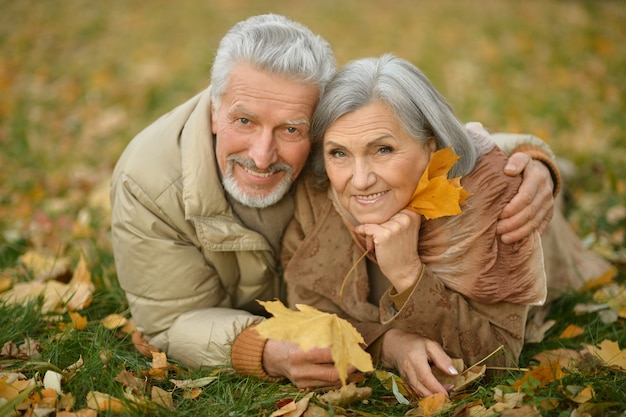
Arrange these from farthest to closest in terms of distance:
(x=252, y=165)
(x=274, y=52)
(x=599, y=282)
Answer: (x=599, y=282) → (x=252, y=165) → (x=274, y=52)

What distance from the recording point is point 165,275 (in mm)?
2859

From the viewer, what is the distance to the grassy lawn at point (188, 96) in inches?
101

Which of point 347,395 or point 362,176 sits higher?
point 362,176

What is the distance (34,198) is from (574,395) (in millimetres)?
4014

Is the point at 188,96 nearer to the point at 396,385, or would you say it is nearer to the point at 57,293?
the point at 57,293

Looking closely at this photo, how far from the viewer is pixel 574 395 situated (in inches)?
93.4

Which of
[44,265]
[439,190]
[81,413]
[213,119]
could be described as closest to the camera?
[81,413]

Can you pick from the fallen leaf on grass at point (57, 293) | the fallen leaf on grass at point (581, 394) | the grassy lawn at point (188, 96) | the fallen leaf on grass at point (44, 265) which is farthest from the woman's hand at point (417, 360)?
the fallen leaf on grass at point (44, 265)

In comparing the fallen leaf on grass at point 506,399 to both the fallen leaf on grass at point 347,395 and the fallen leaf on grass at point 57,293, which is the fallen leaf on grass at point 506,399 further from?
the fallen leaf on grass at point 57,293

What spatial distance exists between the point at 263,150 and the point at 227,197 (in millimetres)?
384

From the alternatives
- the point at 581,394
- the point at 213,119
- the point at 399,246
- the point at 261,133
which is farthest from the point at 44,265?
the point at 581,394

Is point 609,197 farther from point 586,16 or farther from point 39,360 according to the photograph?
point 586,16

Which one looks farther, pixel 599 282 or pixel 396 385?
pixel 599 282

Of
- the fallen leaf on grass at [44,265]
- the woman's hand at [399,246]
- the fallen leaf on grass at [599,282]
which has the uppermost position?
the woman's hand at [399,246]
